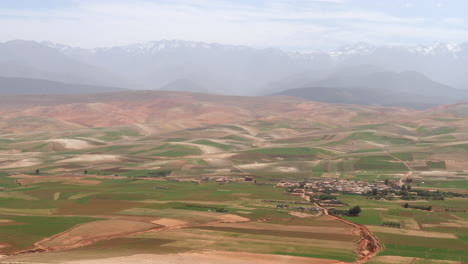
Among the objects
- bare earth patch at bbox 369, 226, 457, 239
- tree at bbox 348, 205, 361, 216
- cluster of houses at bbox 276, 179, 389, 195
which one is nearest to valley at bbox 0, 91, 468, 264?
bare earth patch at bbox 369, 226, 457, 239

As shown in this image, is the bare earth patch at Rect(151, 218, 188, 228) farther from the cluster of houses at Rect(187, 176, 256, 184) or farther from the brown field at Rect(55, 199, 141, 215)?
the cluster of houses at Rect(187, 176, 256, 184)

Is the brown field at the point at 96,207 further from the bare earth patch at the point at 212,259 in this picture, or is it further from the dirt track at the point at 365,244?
the dirt track at the point at 365,244

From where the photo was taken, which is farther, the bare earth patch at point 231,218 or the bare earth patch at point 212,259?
the bare earth patch at point 231,218

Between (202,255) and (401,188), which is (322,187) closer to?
(401,188)

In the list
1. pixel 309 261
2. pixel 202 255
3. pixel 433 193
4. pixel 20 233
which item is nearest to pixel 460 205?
pixel 433 193

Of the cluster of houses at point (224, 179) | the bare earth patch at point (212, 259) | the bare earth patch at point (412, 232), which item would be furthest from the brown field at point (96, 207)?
the bare earth patch at point (412, 232)

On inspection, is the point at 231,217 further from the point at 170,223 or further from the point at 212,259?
the point at 212,259
